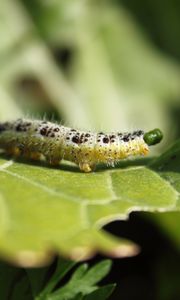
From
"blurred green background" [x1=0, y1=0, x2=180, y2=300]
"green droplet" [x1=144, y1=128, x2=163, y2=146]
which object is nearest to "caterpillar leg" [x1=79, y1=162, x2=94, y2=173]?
"green droplet" [x1=144, y1=128, x2=163, y2=146]

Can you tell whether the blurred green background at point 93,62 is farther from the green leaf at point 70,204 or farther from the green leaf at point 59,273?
the green leaf at point 59,273

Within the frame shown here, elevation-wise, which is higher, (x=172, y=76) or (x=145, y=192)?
A: (x=172, y=76)

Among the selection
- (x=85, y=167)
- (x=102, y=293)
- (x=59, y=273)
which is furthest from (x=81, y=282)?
(x=85, y=167)

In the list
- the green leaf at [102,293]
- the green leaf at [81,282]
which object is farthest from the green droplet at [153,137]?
the green leaf at [102,293]

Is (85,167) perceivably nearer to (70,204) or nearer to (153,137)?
(153,137)

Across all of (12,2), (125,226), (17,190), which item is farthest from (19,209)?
(12,2)

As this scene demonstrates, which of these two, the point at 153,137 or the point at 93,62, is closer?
the point at 153,137

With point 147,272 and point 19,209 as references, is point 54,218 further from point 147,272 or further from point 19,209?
point 147,272

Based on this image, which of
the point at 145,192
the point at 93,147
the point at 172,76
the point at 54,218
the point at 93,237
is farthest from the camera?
the point at 172,76
